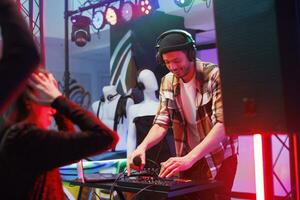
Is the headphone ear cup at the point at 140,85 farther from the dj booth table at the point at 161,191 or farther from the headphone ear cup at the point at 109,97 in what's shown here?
the dj booth table at the point at 161,191

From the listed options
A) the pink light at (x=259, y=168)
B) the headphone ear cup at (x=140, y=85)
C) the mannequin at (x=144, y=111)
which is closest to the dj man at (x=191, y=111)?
the pink light at (x=259, y=168)

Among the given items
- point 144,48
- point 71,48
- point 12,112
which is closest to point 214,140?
point 12,112

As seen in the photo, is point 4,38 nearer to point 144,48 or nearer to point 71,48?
point 144,48

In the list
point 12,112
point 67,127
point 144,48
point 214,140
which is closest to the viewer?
point 12,112

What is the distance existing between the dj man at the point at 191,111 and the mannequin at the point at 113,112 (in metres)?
3.22

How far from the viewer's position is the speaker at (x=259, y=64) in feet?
3.79

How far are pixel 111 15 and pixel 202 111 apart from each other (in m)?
3.71

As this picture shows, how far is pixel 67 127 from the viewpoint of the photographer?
1.33 metres

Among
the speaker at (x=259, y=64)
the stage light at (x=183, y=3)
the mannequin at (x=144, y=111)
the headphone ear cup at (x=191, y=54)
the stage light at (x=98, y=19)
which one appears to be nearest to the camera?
the speaker at (x=259, y=64)

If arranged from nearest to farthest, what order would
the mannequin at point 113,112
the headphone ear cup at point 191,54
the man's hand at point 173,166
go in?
the man's hand at point 173,166 → the headphone ear cup at point 191,54 → the mannequin at point 113,112

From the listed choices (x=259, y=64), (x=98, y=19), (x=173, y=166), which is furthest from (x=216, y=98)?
(x=98, y=19)

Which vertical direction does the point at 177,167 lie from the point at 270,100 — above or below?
below

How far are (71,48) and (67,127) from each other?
7.07 meters

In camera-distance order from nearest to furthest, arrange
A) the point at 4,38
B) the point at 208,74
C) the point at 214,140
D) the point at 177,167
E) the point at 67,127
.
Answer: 1. the point at 4,38
2. the point at 67,127
3. the point at 177,167
4. the point at 214,140
5. the point at 208,74
